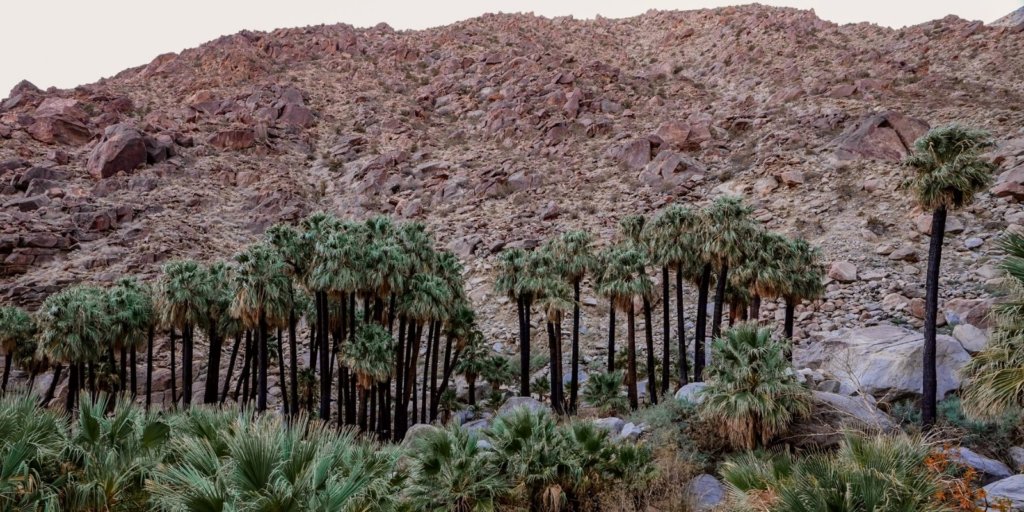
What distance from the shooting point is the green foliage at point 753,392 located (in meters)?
14.5

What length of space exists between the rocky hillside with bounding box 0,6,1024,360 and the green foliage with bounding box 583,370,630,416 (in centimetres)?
847

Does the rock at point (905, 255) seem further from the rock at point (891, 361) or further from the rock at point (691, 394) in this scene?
the rock at point (691, 394)

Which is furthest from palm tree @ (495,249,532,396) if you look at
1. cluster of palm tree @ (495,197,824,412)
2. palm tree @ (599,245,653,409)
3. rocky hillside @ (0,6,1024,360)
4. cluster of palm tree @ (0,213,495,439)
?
rocky hillside @ (0,6,1024,360)

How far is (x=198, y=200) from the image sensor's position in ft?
171

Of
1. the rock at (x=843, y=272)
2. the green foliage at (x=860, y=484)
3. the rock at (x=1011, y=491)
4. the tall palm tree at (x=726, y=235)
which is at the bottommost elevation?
the rock at (x=1011, y=491)

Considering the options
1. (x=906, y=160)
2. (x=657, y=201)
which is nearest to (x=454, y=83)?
(x=657, y=201)

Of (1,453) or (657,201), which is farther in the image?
(657,201)

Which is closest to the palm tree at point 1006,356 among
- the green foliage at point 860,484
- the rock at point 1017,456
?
the green foliage at point 860,484

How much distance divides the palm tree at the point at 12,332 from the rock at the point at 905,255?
1961 inches

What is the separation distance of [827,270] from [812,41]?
49142mm

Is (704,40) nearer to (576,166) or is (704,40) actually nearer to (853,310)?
(576,166)

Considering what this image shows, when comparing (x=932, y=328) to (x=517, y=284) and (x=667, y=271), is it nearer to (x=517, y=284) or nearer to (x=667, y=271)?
(x=667, y=271)

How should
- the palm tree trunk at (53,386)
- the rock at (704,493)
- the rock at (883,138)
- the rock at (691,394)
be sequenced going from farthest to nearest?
1. the rock at (883,138)
2. the palm tree trunk at (53,386)
3. the rock at (691,394)
4. the rock at (704,493)

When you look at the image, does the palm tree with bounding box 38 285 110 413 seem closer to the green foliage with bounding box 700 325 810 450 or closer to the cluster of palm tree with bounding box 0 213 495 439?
the cluster of palm tree with bounding box 0 213 495 439
